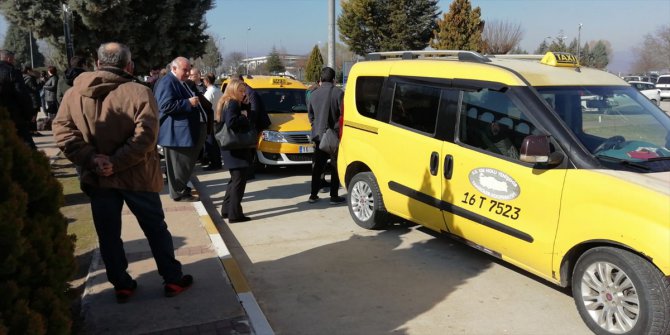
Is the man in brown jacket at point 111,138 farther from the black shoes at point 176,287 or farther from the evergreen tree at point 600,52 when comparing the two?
the evergreen tree at point 600,52

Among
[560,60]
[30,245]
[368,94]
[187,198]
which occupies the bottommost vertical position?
[187,198]

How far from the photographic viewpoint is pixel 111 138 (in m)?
3.63

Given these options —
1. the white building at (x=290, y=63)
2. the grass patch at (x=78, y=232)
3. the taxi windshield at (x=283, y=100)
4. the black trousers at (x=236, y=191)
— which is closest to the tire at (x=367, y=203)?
the black trousers at (x=236, y=191)

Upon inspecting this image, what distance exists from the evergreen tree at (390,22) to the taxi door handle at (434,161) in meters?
35.8

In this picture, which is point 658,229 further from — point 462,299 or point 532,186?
point 462,299

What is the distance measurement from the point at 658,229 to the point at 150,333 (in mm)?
3264

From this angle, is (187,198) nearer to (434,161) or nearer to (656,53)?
(434,161)

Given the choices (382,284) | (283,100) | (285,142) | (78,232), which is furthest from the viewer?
(283,100)

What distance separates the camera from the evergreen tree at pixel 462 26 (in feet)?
111

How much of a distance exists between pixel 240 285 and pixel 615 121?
350 cm

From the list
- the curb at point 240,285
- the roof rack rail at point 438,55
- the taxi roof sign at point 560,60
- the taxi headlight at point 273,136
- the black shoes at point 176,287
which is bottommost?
the curb at point 240,285

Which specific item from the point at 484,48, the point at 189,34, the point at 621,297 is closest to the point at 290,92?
the point at 621,297

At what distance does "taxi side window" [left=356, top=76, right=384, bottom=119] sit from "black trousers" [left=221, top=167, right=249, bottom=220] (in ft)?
5.18

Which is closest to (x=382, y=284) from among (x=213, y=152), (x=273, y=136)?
(x=273, y=136)
